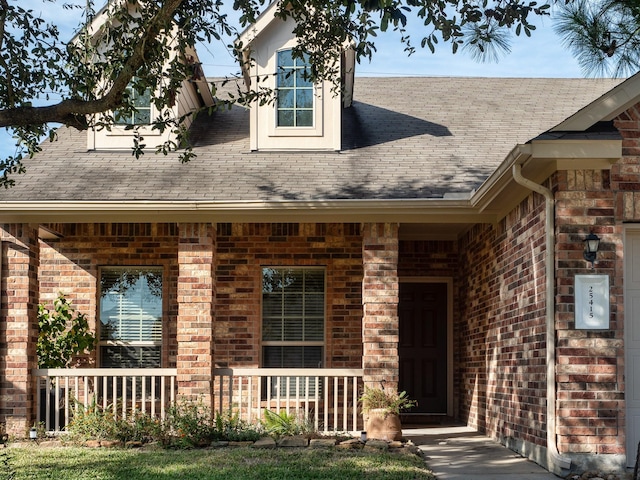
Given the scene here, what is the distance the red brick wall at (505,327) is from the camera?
8.77 meters

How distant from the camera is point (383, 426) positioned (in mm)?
9992

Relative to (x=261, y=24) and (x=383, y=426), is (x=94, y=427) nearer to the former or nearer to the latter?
(x=383, y=426)

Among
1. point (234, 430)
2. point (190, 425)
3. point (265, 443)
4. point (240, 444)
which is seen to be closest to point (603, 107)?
point (265, 443)

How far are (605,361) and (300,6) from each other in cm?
449

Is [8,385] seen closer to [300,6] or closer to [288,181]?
[288,181]

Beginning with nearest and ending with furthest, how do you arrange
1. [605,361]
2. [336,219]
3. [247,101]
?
[605,361], [247,101], [336,219]

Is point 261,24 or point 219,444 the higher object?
point 261,24

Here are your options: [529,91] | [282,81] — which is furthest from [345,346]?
[529,91]

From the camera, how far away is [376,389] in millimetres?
10336

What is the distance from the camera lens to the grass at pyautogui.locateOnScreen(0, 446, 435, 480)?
25.8 feet

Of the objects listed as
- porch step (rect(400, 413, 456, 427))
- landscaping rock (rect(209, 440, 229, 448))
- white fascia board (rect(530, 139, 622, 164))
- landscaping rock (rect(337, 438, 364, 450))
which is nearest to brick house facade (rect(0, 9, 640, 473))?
white fascia board (rect(530, 139, 622, 164))

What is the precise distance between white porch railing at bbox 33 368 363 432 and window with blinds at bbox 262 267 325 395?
12.4 inches

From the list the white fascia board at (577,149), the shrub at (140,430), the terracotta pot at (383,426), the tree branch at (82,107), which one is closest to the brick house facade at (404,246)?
the white fascia board at (577,149)

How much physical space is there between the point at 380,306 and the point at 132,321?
383cm
